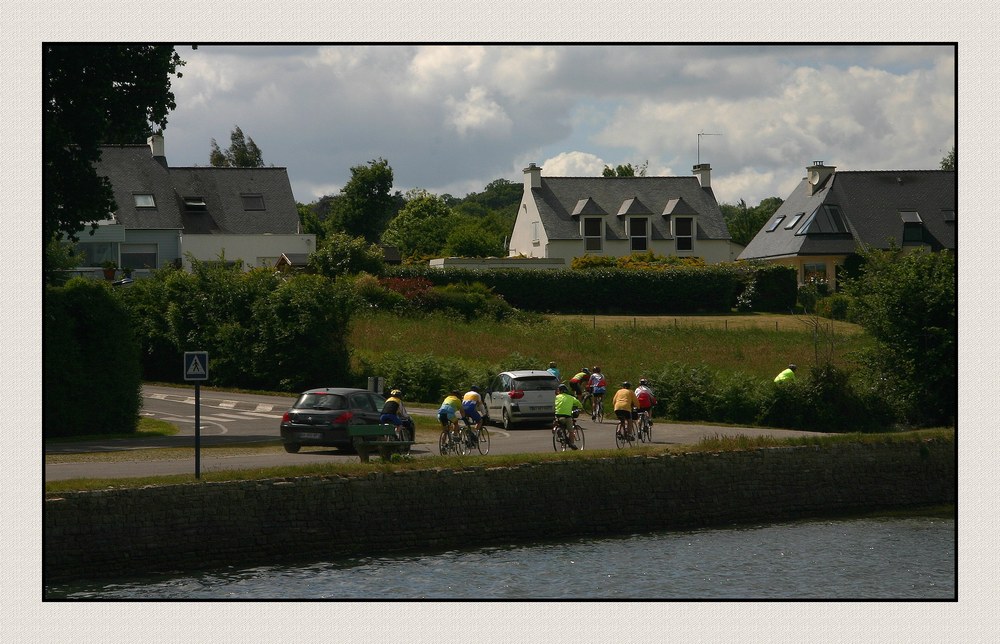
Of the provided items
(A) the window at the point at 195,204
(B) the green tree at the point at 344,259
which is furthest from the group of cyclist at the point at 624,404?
(A) the window at the point at 195,204

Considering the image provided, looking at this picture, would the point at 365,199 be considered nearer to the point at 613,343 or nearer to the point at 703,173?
the point at 703,173

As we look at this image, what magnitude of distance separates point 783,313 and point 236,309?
3387cm

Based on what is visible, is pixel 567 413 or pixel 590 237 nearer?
pixel 567 413

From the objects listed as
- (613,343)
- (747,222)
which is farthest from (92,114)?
(747,222)

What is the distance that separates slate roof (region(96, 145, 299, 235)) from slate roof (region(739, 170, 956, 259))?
2988 centimetres

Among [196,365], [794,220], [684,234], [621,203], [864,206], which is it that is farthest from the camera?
[621,203]

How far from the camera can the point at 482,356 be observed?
4728 centimetres

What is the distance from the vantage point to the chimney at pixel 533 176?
267 ft

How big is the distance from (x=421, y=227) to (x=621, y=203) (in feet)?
99.6

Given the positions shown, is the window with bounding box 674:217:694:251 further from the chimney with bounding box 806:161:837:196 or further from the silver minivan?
the silver minivan

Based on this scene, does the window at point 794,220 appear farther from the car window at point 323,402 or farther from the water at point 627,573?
the car window at point 323,402

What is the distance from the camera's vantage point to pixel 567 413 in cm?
2903

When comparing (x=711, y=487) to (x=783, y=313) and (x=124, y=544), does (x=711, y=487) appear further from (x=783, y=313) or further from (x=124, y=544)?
(x=783, y=313)

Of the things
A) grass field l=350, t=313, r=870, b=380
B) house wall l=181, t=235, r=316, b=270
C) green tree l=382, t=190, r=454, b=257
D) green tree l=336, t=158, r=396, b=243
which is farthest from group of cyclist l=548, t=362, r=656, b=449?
green tree l=382, t=190, r=454, b=257
